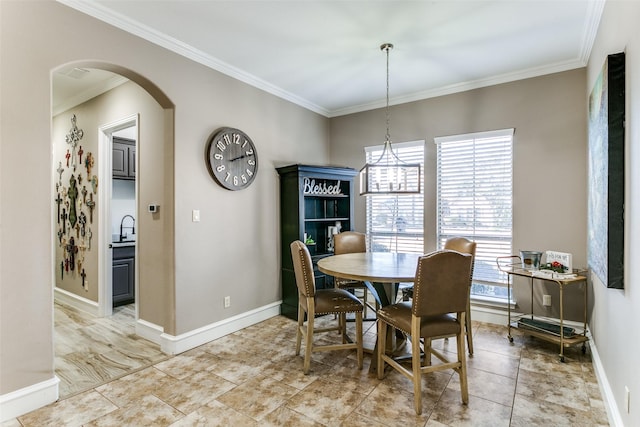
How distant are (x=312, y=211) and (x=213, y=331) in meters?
2.00

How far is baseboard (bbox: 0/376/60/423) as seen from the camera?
2053mm

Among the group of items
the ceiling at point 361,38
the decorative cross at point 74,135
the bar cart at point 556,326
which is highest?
the ceiling at point 361,38

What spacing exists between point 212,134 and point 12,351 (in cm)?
229

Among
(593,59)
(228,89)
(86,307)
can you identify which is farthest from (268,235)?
(593,59)

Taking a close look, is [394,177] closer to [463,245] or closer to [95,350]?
[463,245]

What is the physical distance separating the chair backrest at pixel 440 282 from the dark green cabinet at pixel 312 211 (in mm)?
2075

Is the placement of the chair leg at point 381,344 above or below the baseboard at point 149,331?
above

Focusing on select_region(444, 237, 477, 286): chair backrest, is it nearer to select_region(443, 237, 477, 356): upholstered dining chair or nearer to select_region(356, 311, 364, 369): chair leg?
select_region(443, 237, 477, 356): upholstered dining chair

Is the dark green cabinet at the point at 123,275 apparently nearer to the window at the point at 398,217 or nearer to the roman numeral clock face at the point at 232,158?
the roman numeral clock face at the point at 232,158

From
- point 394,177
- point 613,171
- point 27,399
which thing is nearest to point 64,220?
point 27,399

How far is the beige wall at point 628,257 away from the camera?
1.60m

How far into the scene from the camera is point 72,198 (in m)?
4.47

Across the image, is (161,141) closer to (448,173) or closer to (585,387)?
(448,173)

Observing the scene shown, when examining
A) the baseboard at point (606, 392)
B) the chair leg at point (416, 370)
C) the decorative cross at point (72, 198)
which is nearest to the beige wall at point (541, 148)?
the baseboard at point (606, 392)
